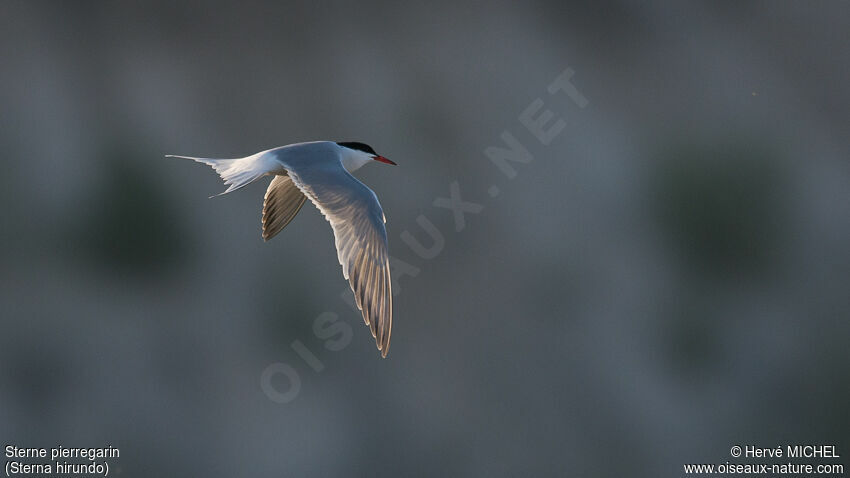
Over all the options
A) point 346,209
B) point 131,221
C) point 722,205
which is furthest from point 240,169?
point 722,205

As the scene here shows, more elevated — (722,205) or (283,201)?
(283,201)

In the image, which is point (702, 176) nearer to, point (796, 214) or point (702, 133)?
point (702, 133)

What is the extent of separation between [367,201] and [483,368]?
275cm

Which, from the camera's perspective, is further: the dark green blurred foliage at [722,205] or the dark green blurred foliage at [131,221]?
the dark green blurred foliage at [722,205]

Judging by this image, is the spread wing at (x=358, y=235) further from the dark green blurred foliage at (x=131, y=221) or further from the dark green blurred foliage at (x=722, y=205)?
the dark green blurred foliage at (x=722, y=205)

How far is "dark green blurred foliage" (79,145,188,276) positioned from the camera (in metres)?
4.81

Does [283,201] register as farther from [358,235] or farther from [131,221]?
[131,221]
